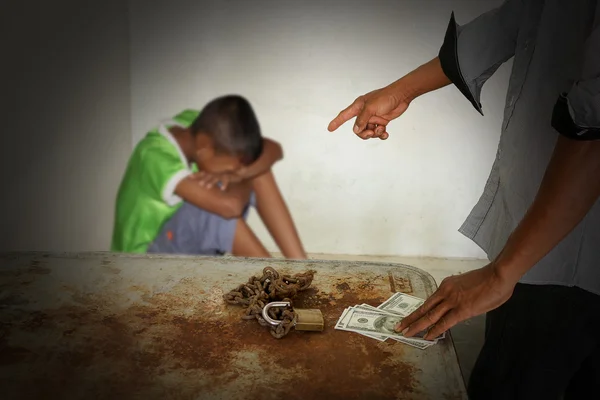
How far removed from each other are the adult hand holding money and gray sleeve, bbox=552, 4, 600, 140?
1.16 feet

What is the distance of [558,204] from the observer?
45.9 inches

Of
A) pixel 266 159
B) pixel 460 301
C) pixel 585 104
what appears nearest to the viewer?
pixel 585 104

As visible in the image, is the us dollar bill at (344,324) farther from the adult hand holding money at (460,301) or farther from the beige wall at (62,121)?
the beige wall at (62,121)

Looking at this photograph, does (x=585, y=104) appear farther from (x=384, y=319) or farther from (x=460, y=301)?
(x=384, y=319)

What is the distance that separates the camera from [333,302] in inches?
66.1

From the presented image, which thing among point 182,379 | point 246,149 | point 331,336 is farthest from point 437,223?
point 182,379

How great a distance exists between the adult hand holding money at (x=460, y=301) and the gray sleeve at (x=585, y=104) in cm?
35

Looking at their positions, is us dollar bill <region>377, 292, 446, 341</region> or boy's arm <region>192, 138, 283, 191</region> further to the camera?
boy's arm <region>192, 138, 283, 191</region>

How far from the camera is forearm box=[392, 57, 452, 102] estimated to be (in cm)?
184

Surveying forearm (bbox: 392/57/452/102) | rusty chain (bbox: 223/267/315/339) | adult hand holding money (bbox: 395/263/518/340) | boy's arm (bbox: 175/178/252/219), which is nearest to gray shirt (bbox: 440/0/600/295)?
forearm (bbox: 392/57/452/102)

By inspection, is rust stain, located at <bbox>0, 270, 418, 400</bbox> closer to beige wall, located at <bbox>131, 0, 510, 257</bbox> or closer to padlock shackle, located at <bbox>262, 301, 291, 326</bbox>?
padlock shackle, located at <bbox>262, 301, 291, 326</bbox>

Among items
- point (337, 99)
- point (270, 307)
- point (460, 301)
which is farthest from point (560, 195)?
point (337, 99)

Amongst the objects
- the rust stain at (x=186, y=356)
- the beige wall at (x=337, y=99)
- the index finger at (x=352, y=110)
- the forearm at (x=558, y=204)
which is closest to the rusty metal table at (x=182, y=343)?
the rust stain at (x=186, y=356)

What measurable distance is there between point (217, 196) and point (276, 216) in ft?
1.04
